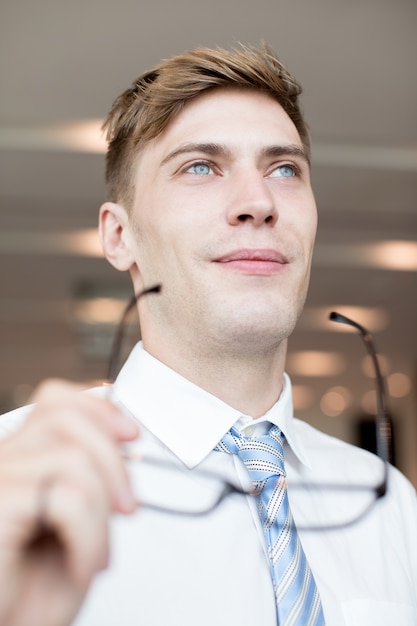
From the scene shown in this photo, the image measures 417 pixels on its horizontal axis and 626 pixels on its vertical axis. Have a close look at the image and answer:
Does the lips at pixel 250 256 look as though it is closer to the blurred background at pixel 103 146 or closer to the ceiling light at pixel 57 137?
the blurred background at pixel 103 146

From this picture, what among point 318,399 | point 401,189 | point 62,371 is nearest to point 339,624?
point 401,189

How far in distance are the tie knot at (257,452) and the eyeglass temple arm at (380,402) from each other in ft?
0.51

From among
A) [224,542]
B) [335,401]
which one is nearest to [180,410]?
[224,542]

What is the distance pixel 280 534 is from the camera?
977 mm

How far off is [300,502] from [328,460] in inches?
6.2

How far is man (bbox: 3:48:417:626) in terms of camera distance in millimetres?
956

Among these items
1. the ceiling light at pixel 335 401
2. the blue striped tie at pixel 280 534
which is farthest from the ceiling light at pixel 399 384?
the blue striped tie at pixel 280 534

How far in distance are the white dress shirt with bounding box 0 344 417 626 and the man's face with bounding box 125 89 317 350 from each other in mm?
110

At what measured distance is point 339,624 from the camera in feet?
3.32

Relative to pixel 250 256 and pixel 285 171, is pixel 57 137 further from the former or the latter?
pixel 250 256

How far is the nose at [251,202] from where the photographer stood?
→ 106 centimetres

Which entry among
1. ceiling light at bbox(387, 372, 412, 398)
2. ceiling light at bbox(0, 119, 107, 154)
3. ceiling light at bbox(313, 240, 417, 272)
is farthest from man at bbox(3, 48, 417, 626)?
ceiling light at bbox(387, 372, 412, 398)

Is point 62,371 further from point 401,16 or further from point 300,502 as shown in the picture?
point 300,502

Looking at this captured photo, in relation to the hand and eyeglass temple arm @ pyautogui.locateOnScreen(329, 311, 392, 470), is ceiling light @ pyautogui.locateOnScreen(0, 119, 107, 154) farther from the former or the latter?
the hand
